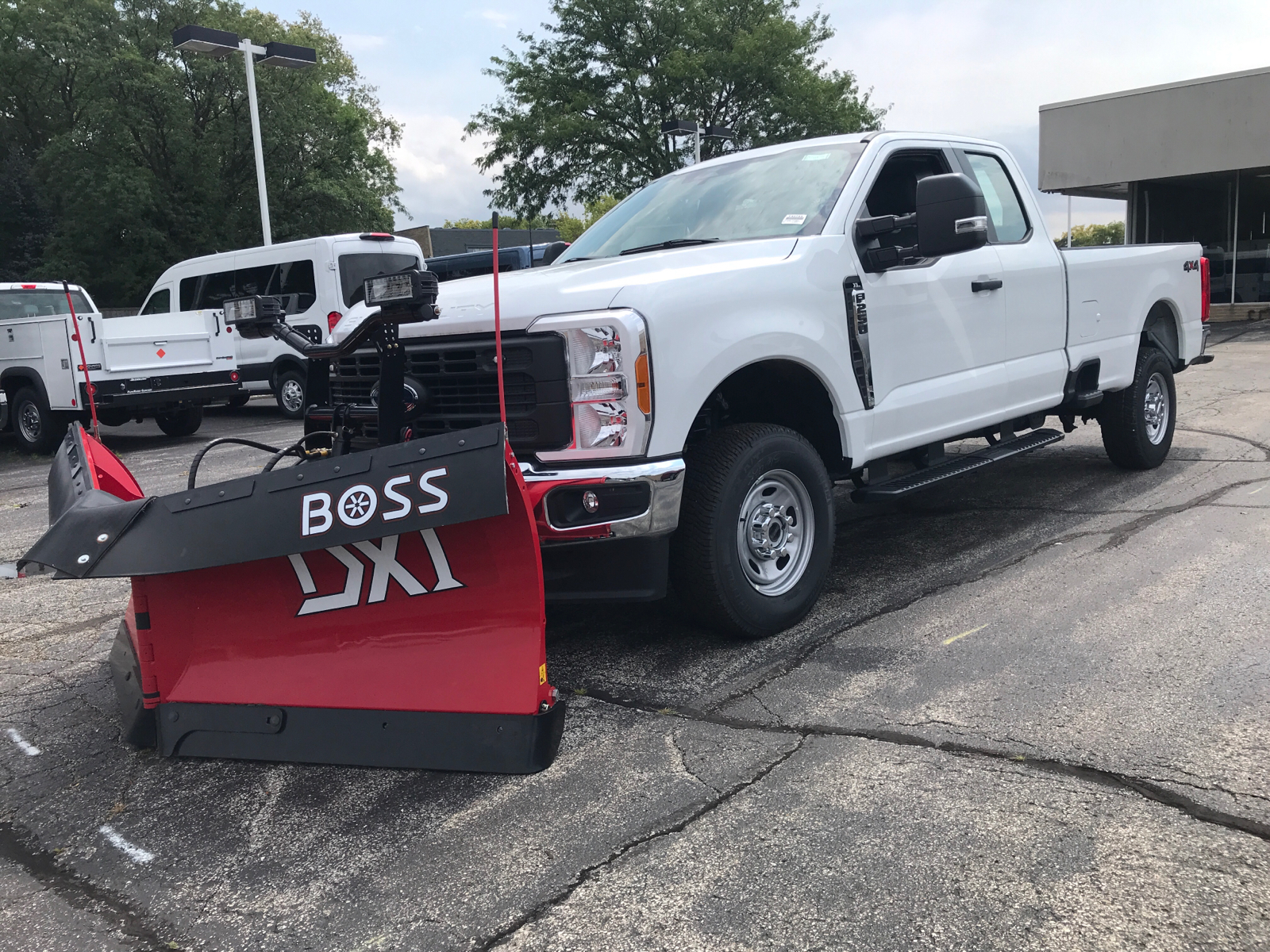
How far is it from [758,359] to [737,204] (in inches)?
48.8

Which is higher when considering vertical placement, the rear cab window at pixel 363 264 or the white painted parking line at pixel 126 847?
the rear cab window at pixel 363 264

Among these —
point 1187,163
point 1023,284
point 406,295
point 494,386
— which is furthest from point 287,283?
point 1187,163

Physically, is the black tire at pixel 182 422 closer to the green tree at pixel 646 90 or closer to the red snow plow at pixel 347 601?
the red snow plow at pixel 347 601

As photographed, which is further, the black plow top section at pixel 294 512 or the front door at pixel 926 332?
the front door at pixel 926 332

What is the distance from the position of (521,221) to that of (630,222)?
29776 mm

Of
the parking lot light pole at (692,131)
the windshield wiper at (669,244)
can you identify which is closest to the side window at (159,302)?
the parking lot light pole at (692,131)

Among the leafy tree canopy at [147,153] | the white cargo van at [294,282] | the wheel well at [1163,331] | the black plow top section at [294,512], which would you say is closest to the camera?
the black plow top section at [294,512]

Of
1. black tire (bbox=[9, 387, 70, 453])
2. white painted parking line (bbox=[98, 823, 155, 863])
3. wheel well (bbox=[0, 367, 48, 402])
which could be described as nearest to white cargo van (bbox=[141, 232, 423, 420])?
black tire (bbox=[9, 387, 70, 453])

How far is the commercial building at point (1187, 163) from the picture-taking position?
835 inches

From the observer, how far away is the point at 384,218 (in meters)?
37.1

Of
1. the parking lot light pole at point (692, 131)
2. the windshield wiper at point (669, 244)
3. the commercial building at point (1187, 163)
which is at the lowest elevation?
the windshield wiper at point (669, 244)

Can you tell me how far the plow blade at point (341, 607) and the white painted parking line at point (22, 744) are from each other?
1.38ft

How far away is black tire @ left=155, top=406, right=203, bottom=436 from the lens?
13773 millimetres

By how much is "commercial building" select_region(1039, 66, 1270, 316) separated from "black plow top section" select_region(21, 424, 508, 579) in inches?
868
